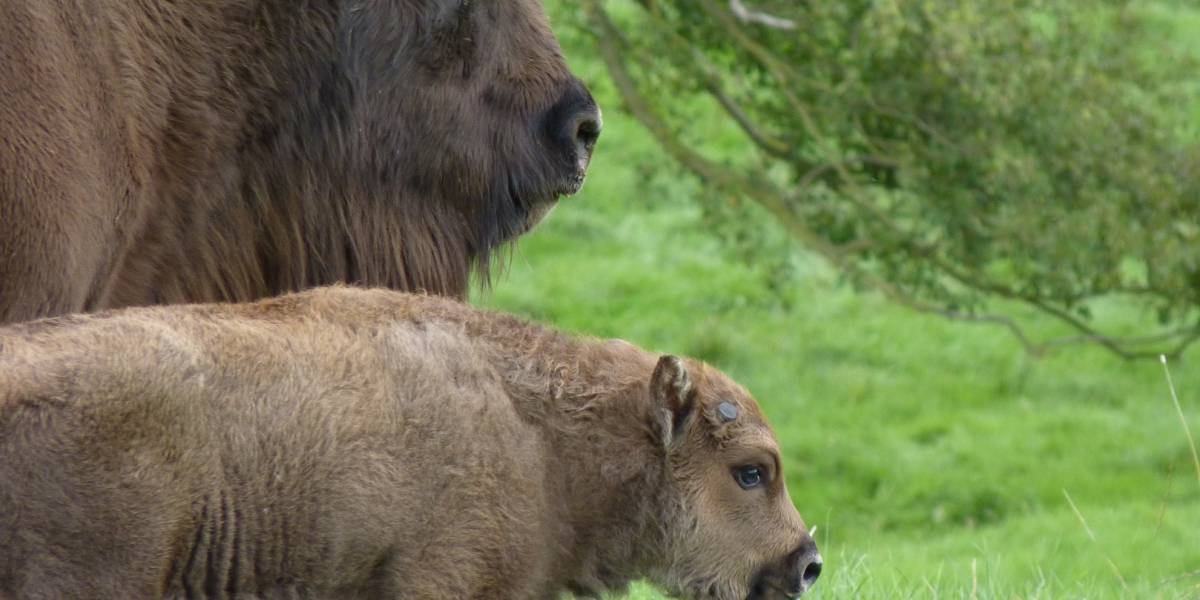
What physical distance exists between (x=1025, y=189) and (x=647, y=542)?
546 centimetres

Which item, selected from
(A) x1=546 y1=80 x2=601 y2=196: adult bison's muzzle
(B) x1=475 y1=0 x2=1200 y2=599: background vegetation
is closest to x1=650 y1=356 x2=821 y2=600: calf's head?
(A) x1=546 y1=80 x2=601 y2=196: adult bison's muzzle

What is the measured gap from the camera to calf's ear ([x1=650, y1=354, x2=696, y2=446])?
462 centimetres

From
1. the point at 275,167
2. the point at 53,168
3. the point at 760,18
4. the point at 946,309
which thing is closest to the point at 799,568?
the point at 275,167

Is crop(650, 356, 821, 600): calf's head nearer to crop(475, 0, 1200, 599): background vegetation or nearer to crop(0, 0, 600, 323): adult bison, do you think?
crop(0, 0, 600, 323): adult bison

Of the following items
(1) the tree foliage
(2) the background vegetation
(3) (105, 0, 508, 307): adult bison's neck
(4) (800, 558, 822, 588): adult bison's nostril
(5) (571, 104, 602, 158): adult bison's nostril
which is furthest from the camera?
(2) the background vegetation

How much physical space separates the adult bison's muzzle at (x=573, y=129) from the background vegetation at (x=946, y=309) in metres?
0.54

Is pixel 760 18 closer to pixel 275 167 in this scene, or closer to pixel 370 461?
pixel 275 167

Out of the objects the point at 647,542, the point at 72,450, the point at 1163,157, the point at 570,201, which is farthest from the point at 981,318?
the point at 570,201

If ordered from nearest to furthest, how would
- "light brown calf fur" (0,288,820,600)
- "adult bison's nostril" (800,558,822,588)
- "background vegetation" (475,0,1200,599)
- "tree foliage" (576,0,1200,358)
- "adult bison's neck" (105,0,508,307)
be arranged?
"light brown calf fur" (0,288,820,600)
"adult bison's nostril" (800,558,822,588)
"adult bison's neck" (105,0,508,307)
"tree foliage" (576,0,1200,358)
"background vegetation" (475,0,1200,599)

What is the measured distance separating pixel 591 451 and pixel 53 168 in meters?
1.42

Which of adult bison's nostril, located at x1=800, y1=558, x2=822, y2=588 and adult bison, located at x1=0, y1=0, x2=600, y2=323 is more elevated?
adult bison, located at x1=0, y1=0, x2=600, y2=323

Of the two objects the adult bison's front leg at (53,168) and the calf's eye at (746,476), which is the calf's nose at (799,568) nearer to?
the calf's eye at (746,476)

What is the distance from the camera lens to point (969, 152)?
9.58 meters

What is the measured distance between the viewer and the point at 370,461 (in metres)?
4.07
